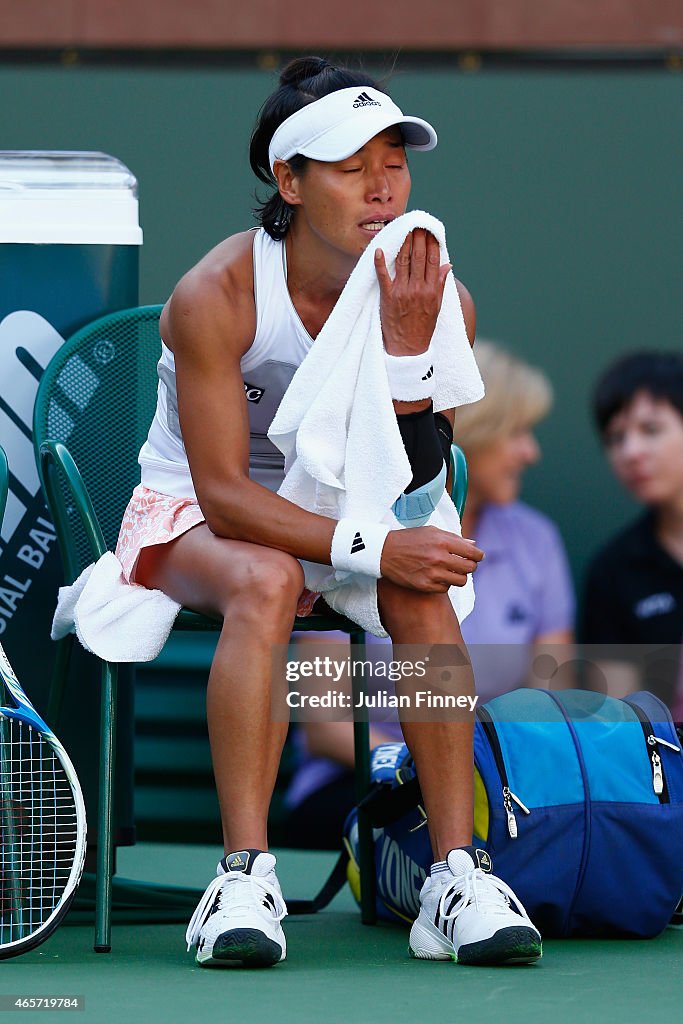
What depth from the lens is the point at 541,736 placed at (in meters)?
2.71

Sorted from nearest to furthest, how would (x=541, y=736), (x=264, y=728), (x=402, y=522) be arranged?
(x=264, y=728) < (x=402, y=522) < (x=541, y=736)

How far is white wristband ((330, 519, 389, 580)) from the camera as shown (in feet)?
7.98

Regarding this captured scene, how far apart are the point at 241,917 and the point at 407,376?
79 centimetres

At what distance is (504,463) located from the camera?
157 inches

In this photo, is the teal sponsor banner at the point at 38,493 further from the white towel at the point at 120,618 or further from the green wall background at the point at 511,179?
the green wall background at the point at 511,179

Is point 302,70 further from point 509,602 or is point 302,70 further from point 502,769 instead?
point 509,602

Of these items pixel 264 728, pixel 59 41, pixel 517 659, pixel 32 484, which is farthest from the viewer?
pixel 59 41

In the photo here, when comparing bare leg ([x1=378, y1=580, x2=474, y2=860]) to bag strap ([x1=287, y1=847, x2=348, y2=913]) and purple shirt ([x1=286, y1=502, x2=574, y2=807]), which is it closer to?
bag strap ([x1=287, y1=847, x2=348, y2=913])

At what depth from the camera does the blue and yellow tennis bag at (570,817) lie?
2.60 metres

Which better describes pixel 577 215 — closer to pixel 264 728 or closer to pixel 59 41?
pixel 59 41

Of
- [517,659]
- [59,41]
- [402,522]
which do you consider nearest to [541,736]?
[402,522]

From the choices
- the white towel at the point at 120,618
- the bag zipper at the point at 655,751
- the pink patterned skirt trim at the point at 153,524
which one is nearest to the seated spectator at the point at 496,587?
the bag zipper at the point at 655,751

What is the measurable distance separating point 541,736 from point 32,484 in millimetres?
921

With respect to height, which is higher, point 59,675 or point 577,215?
point 577,215
